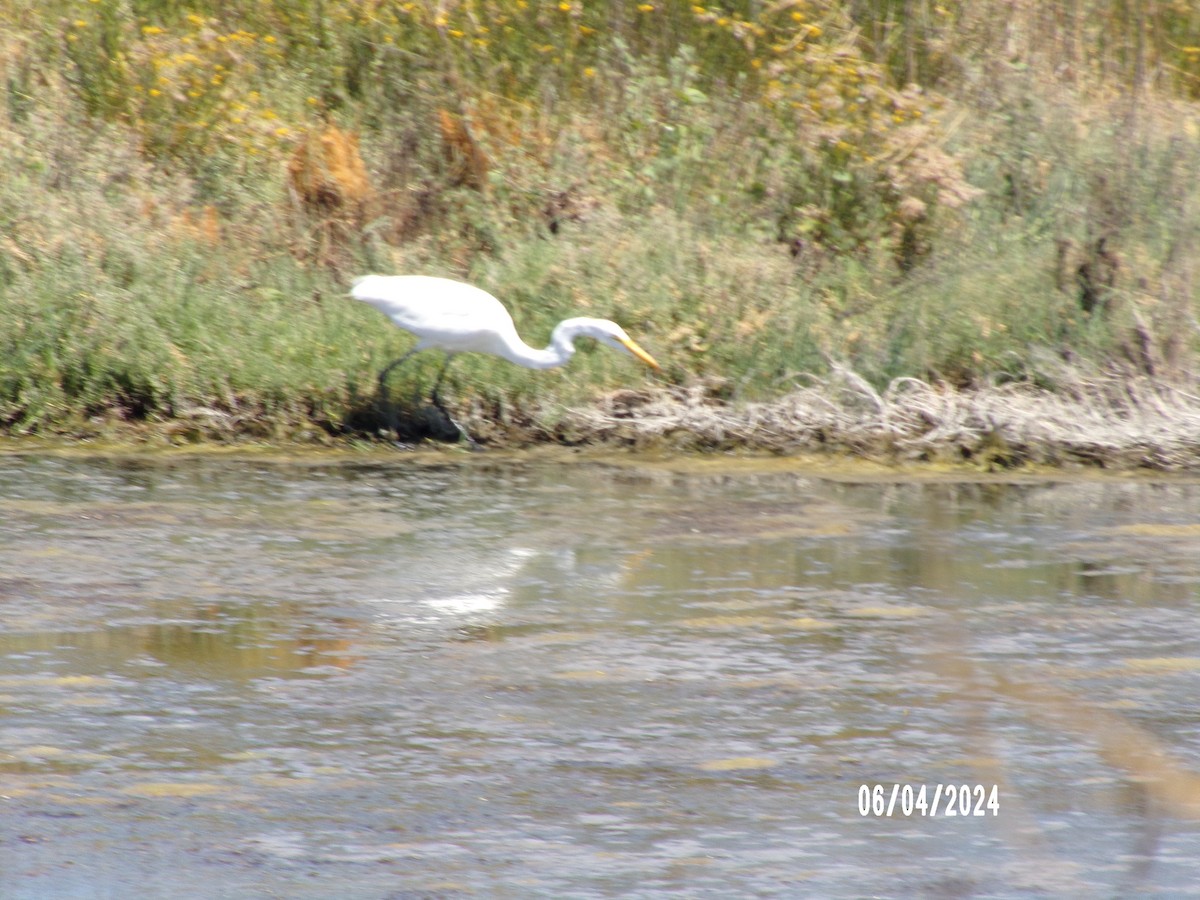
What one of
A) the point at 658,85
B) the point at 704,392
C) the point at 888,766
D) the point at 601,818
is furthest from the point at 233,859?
the point at 658,85

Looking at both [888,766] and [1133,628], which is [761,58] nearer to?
[1133,628]

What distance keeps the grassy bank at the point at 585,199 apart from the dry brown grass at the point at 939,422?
0.08 m

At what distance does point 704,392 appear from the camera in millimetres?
9398

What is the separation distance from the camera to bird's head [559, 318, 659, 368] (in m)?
9.02

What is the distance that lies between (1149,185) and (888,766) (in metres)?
6.03

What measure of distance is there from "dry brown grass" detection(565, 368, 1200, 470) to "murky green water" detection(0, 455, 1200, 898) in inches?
20.0

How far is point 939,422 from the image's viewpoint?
899 centimetres

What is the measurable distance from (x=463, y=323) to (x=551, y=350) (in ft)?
1.56

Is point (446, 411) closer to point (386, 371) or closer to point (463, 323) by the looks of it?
point (386, 371)
